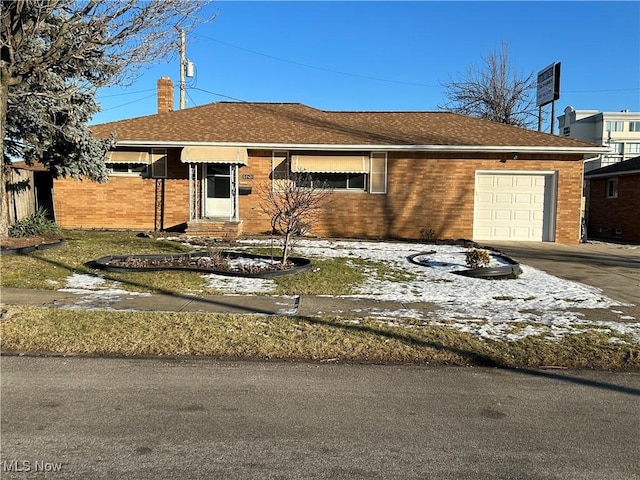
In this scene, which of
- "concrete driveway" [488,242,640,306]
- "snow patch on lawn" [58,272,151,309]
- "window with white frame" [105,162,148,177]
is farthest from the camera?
"window with white frame" [105,162,148,177]

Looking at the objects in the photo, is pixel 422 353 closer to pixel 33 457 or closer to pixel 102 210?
pixel 33 457

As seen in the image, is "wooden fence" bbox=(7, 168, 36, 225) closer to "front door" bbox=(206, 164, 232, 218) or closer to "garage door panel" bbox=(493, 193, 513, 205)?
"front door" bbox=(206, 164, 232, 218)

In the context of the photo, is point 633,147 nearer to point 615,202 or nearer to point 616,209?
point 615,202

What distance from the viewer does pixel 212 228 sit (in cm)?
1520

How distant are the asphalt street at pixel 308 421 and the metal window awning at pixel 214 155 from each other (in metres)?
11.0

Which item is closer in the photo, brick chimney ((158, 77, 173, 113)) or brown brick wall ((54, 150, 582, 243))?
brown brick wall ((54, 150, 582, 243))

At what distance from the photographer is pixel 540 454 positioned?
323cm

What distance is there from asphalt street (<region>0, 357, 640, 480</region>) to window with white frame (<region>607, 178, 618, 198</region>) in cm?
2044

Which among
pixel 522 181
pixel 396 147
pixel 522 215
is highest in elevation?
pixel 396 147

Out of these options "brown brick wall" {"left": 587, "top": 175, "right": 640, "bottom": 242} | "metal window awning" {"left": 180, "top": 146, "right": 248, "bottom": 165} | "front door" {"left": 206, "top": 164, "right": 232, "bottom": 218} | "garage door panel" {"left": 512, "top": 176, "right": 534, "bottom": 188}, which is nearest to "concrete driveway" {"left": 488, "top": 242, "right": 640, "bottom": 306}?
"garage door panel" {"left": 512, "top": 176, "right": 534, "bottom": 188}

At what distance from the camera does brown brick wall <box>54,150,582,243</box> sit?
16.2m

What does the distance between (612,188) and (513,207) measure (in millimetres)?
9291

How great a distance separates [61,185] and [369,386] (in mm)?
15415

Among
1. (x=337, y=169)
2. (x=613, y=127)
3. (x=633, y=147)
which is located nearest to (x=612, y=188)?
(x=337, y=169)
